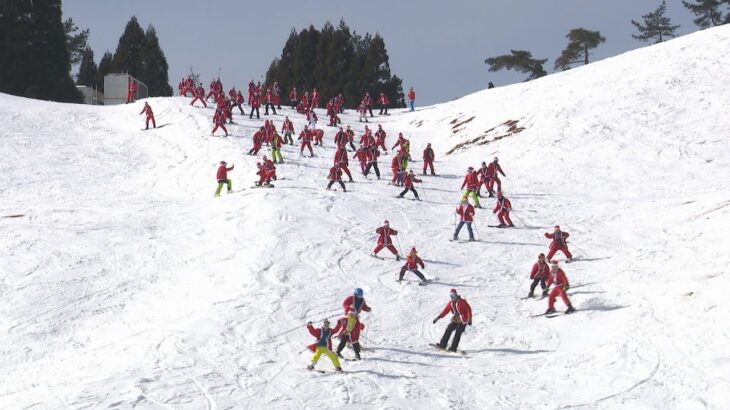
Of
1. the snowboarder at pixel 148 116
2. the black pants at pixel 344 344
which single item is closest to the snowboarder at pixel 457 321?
the black pants at pixel 344 344

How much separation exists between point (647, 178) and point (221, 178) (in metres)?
15.3

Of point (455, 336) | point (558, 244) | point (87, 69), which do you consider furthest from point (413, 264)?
point (87, 69)

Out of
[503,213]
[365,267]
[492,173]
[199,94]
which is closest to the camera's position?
[365,267]

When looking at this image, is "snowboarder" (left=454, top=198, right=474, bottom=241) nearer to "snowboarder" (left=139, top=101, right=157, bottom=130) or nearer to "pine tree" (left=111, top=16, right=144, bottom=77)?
"snowboarder" (left=139, top=101, right=157, bottom=130)

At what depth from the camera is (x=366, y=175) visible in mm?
28328

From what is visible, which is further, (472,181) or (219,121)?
(219,121)

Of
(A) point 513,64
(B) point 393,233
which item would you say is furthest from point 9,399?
(A) point 513,64

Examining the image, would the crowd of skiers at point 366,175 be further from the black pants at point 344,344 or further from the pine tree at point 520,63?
the pine tree at point 520,63

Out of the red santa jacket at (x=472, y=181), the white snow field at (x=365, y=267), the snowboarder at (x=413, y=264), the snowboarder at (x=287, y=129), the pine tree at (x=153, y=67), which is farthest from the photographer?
the pine tree at (x=153, y=67)

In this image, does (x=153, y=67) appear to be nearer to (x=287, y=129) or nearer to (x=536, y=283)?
(x=287, y=129)

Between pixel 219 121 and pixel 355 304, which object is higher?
pixel 219 121

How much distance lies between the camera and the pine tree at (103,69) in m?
72.0

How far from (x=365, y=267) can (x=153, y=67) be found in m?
57.8

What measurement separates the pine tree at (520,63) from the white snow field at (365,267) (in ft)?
79.5
